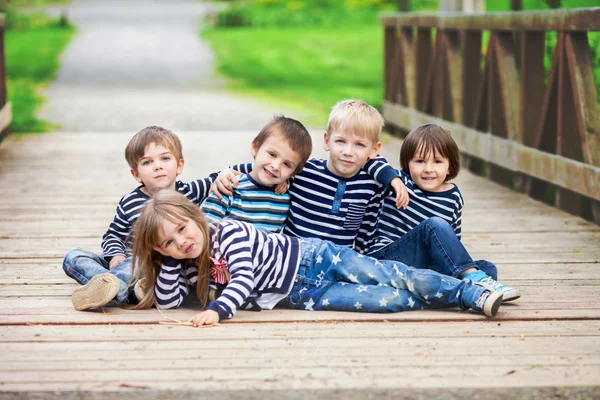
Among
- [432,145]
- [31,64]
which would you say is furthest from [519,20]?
[31,64]

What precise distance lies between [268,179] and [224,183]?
0.19m

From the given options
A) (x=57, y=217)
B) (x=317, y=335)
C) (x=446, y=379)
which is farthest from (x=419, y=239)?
(x=57, y=217)

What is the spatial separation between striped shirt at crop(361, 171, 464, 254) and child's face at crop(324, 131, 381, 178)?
0.77 ft

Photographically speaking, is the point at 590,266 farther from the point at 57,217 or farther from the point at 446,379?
the point at 57,217

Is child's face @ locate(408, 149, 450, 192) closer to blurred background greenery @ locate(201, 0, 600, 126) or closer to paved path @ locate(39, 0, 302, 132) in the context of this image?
blurred background greenery @ locate(201, 0, 600, 126)

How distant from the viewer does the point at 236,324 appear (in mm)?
3828

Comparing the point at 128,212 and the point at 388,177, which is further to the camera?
the point at 128,212

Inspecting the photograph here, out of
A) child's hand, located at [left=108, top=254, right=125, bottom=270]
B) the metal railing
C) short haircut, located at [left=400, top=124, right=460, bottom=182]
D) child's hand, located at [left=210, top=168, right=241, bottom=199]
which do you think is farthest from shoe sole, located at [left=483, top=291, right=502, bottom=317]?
the metal railing

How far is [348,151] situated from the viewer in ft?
14.1

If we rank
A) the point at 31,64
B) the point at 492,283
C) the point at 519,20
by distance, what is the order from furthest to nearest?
1. the point at 31,64
2. the point at 519,20
3. the point at 492,283

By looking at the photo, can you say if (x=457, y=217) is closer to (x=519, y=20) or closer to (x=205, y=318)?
(x=205, y=318)

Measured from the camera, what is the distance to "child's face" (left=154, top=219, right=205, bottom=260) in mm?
3818

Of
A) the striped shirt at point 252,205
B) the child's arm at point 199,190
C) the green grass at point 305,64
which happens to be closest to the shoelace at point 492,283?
the striped shirt at point 252,205

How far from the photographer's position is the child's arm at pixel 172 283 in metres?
3.94
